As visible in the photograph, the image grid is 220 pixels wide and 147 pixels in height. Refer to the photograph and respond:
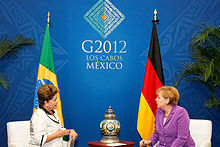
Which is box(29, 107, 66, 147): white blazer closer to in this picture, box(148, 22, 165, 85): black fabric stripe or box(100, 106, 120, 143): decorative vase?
box(100, 106, 120, 143): decorative vase

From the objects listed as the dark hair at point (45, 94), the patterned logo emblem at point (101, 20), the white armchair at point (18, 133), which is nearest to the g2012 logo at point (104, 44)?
the patterned logo emblem at point (101, 20)

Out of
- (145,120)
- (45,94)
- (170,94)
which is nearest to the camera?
(45,94)

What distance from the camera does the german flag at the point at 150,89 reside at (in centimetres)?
463

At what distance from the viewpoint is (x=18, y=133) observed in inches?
161

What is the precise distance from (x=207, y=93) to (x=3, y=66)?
3469mm

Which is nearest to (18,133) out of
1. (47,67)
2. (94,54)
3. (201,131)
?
(47,67)

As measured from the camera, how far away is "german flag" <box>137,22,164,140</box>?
4.63 metres

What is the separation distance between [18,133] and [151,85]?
2121mm

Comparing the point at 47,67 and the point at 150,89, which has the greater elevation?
the point at 47,67

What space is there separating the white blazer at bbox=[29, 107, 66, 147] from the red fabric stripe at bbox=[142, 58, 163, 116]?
1.77 m

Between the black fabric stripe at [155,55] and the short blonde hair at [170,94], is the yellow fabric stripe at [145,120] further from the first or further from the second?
the short blonde hair at [170,94]

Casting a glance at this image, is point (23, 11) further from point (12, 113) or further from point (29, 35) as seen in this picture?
point (12, 113)

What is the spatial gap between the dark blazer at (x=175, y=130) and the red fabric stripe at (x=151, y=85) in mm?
1002

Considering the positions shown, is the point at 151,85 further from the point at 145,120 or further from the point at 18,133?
the point at 18,133
